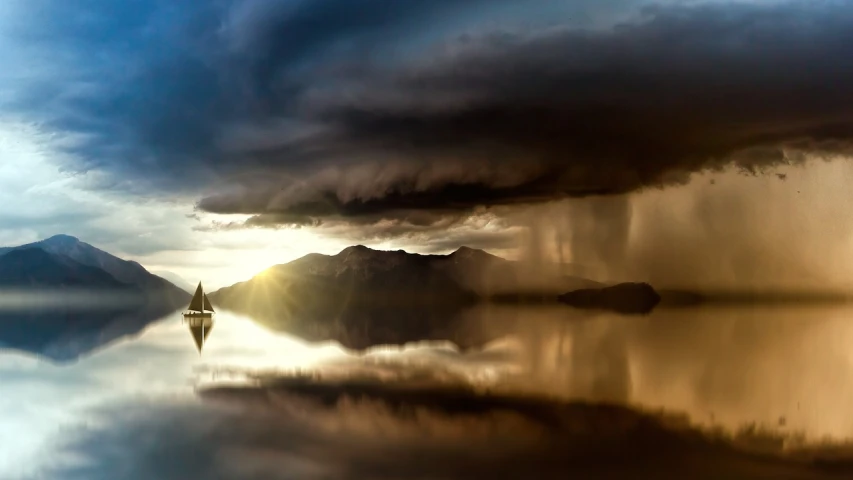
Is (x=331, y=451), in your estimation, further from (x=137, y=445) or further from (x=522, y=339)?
(x=522, y=339)

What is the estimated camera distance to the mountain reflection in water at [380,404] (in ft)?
53.9

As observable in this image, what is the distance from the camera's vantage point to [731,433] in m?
19.7

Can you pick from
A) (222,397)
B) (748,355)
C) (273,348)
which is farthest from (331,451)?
(748,355)

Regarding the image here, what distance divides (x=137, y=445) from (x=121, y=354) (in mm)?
26569

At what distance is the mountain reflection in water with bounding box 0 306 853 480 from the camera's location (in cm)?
1642

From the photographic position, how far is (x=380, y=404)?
23.2 m

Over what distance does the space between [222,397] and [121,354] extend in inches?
827

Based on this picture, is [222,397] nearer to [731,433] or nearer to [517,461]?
[517,461]

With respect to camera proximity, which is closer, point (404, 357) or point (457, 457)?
point (457, 457)

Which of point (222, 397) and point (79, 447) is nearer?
point (79, 447)

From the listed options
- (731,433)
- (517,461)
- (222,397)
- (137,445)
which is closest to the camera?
(517,461)

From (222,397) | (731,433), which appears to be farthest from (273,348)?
(731,433)

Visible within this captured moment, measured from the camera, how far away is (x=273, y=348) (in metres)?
45.7

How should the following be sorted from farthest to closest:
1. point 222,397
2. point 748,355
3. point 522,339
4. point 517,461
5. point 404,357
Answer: point 522,339 < point 748,355 < point 404,357 < point 222,397 < point 517,461
